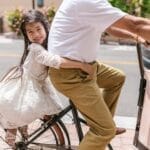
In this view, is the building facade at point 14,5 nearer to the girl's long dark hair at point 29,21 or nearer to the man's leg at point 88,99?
the girl's long dark hair at point 29,21

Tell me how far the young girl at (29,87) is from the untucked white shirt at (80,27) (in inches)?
11.2

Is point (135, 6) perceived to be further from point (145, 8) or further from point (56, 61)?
point (56, 61)

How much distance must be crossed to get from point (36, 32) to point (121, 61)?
305 inches

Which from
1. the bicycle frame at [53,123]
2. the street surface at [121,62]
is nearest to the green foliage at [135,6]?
the street surface at [121,62]

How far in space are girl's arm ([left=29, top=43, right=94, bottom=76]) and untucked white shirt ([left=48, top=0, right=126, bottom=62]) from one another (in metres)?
0.04

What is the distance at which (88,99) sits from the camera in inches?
137

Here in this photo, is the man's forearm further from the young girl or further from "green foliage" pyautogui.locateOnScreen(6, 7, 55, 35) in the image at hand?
"green foliage" pyautogui.locateOnScreen(6, 7, 55, 35)

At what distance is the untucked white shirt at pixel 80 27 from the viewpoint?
304cm

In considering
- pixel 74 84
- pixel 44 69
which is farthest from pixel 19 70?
pixel 74 84

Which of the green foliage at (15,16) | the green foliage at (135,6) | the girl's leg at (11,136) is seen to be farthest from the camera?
the green foliage at (15,16)

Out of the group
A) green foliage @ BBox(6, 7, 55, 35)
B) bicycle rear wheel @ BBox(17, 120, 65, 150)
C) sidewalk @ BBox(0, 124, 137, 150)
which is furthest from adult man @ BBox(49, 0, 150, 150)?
green foliage @ BBox(6, 7, 55, 35)

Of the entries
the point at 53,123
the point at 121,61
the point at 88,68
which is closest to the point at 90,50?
the point at 88,68

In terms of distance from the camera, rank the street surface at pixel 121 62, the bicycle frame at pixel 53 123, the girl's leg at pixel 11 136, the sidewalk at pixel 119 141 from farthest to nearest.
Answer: the street surface at pixel 121 62 < the sidewalk at pixel 119 141 < the girl's leg at pixel 11 136 < the bicycle frame at pixel 53 123

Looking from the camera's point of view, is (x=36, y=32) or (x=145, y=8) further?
(x=145, y=8)
